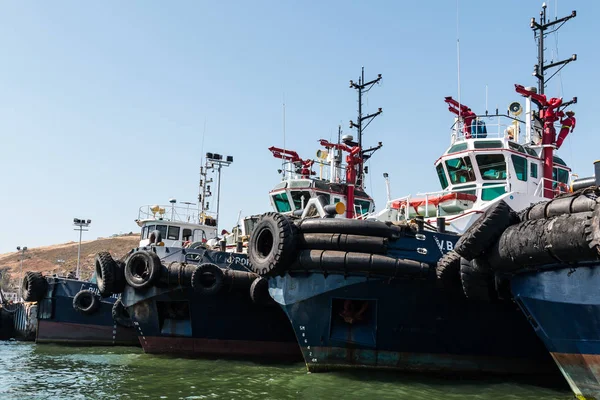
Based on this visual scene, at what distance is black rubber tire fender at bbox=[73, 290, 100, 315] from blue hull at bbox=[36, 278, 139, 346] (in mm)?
258

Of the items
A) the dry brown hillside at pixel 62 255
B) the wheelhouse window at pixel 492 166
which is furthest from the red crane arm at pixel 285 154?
the dry brown hillside at pixel 62 255

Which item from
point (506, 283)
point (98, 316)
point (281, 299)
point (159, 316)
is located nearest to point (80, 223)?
point (98, 316)

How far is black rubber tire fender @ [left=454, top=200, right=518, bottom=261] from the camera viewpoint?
364 inches

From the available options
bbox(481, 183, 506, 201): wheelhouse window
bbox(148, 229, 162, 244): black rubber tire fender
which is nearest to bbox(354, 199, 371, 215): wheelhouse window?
bbox(481, 183, 506, 201): wheelhouse window

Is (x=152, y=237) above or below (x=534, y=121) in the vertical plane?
below

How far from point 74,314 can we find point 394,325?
14754 millimetres

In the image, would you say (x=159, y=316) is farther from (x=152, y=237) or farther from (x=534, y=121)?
(x=534, y=121)

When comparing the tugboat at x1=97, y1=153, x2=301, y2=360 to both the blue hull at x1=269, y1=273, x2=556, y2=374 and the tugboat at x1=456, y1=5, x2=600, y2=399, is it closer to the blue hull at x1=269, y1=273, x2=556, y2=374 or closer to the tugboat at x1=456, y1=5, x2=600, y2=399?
the blue hull at x1=269, y1=273, x2=556, y2=374

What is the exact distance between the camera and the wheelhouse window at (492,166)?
15539 millimetres

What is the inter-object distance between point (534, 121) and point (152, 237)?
1249cm

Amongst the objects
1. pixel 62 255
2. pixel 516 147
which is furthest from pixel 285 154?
pixel 62 255

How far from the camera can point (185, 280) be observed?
49.8ft

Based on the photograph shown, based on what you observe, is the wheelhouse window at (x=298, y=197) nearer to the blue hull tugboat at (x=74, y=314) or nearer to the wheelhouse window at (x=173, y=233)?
the wheelhouse window at (x=173, y=233)

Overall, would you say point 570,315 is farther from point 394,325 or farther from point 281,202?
point 281,202
